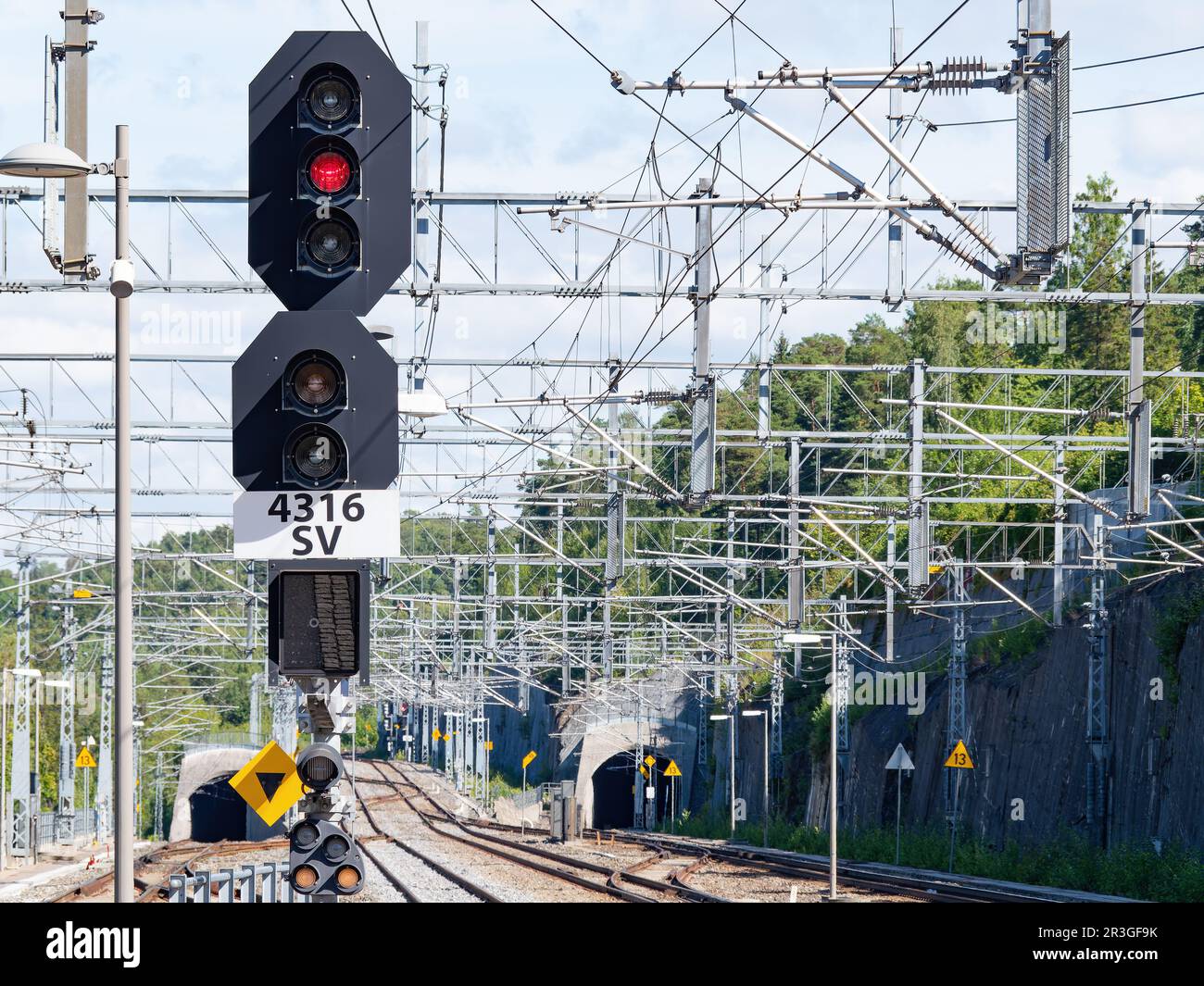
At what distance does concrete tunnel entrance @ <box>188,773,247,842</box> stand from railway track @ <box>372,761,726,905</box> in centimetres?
2860

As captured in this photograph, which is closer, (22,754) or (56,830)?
(22,754)

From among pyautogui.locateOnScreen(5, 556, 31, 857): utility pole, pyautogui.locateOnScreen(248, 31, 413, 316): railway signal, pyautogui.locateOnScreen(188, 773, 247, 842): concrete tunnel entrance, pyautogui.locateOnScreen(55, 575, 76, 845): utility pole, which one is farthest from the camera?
pyautogui.locateOnScreen(188, 773, 247, 842): concrete tunnel entrance

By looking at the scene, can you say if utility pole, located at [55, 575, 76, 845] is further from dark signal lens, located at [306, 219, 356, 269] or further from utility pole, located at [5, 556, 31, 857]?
dark signal lens, located at [306, 219, 356, 269]

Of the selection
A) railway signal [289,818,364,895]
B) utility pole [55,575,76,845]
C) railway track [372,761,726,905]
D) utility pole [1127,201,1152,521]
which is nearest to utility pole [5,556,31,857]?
utility pole [55,575,76,845]

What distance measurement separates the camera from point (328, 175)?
32.7 ft

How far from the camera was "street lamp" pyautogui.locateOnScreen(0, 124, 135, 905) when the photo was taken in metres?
13.2

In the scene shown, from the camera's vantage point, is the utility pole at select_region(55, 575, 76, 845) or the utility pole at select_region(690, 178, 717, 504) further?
the utility pole at select_region(55, 575, 76, 845)

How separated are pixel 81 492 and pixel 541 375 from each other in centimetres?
1335

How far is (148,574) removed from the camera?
104 meters

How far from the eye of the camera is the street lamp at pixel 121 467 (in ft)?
43.4

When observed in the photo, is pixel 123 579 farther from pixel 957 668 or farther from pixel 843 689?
pixel 843 689

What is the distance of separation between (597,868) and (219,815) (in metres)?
58.4

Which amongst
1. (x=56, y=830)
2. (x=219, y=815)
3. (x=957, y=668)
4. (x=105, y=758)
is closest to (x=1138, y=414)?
(x=957, y=668)
